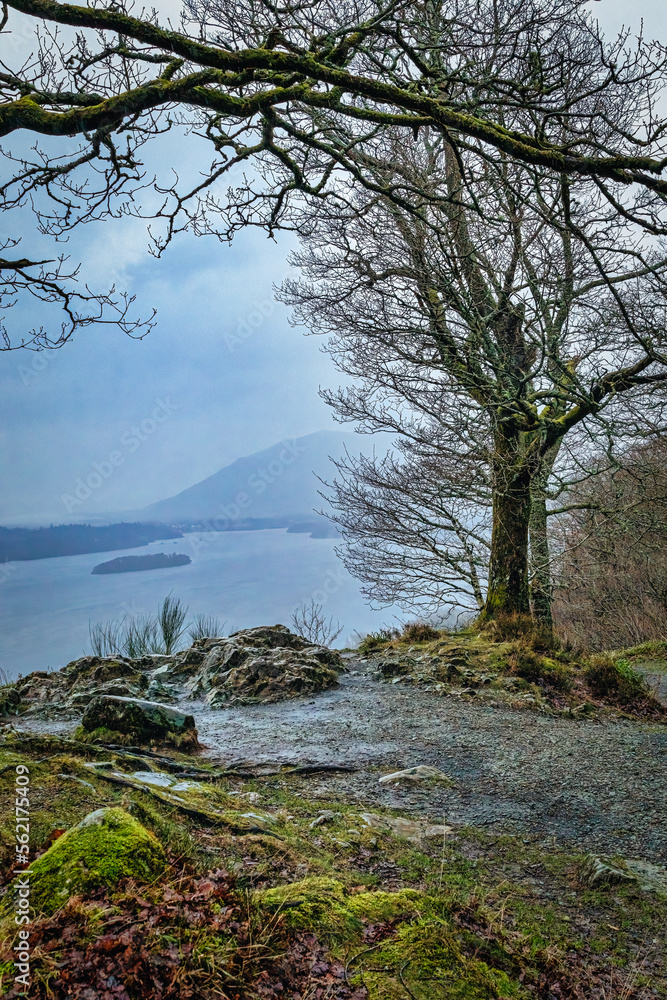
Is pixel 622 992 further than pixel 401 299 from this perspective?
No

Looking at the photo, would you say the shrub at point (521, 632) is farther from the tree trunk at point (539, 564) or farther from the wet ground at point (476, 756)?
the wet ground at point (476, 756)

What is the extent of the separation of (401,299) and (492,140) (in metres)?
4.39

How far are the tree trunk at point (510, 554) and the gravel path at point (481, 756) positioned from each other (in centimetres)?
342

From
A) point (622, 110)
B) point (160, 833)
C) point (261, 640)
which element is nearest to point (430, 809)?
point (160, 833)

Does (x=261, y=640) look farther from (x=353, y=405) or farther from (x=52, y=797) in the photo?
(x=52, y=797)

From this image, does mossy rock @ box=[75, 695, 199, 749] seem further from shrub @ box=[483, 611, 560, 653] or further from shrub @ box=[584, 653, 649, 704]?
shrub @ box=[483, 611, 560, 653]

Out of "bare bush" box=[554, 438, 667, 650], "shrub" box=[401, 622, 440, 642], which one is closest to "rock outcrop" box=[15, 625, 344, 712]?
"shrub" box=[401, 622, 440, 642]

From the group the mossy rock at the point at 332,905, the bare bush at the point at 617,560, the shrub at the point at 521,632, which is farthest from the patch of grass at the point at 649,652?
the mossy rock at the point at 332,905

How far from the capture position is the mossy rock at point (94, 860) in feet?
6.89

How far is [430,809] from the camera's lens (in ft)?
14.6

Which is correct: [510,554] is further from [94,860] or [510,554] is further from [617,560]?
[94,860]

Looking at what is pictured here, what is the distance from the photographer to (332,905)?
7.98ft

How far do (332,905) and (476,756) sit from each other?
366 cm

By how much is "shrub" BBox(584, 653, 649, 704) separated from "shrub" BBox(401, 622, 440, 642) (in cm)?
285
